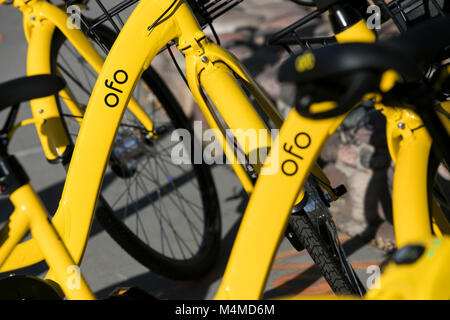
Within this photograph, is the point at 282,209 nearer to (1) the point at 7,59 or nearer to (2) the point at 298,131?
(2) the point at 298,131

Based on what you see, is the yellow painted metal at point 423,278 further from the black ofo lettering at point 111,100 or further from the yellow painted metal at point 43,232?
the black ofo lettering at point 111,100

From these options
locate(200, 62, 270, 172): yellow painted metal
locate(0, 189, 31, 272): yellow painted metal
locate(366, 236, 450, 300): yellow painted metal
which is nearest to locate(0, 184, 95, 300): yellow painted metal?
locate(0, 189, 31, 272): yellow painted metal

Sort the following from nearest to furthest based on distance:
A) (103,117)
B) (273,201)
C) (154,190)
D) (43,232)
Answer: (273,201) → (43,232) → (103,117) → (154,190)

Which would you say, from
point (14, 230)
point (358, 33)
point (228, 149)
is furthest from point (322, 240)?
point (14, 230)

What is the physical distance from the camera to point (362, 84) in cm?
122

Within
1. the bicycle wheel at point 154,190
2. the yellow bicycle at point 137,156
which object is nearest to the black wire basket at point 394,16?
the yellow bicycle at point 137,156

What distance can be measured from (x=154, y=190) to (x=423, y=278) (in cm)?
251

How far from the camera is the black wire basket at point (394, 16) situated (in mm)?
1977

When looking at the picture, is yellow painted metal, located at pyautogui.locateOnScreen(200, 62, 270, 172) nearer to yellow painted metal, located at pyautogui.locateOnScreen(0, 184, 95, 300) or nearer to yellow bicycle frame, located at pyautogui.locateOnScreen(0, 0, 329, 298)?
yellow bicycle frame, located at pyautogui.locateOnScreen(0, 0, 329, 298)

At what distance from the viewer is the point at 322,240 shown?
198cm

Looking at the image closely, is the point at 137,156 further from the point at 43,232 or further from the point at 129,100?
the point at 43,232

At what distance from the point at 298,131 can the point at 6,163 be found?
2.45 feet

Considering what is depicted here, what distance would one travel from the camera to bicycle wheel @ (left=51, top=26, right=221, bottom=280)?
286cm
